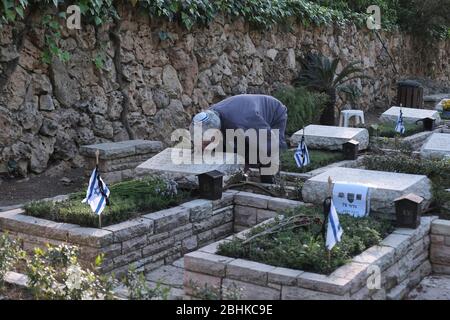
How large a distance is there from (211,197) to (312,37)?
8382mm

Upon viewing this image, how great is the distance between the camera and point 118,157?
7.64m

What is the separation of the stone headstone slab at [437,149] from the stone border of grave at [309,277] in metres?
3.04

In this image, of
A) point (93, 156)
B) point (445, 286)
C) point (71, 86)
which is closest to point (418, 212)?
point (445, 286)

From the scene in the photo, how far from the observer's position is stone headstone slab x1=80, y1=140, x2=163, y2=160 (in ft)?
24.6

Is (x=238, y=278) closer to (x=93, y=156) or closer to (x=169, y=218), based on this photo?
(x=169, y=218)

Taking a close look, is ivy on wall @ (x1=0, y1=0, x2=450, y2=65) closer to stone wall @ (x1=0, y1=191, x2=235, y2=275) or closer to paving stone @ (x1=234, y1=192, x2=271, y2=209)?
stone wall @ (x1=0, y1=191, x2=235, y2=275)

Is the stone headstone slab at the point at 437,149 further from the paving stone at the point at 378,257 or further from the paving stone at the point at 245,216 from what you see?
the paving stone at the point at 378,257

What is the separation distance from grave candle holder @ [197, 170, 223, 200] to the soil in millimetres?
1888

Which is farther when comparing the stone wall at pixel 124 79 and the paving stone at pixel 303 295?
the stone wall at pixel 124 79

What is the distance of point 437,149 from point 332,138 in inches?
54.2

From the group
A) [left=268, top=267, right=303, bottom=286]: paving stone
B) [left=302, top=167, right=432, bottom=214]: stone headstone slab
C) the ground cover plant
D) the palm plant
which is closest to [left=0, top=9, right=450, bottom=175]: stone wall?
the palm plant

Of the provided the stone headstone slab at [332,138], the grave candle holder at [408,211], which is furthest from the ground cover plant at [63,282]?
the stone headstone slab at [332,138]

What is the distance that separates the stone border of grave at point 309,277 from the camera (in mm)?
4145

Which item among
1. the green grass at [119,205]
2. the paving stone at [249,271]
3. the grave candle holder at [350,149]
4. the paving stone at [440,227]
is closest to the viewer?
the paving stone at [249,271]
